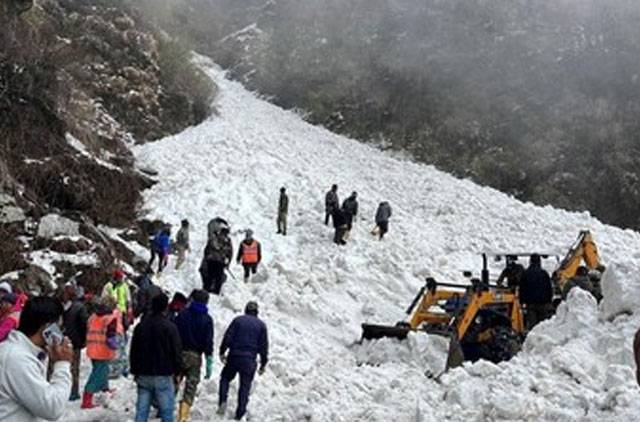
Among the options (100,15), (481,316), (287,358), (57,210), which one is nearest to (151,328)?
(287,358)

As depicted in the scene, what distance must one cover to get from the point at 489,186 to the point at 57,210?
18.4m

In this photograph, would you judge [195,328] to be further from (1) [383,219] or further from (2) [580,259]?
(1) [383,219]

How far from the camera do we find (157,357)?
7.22 m

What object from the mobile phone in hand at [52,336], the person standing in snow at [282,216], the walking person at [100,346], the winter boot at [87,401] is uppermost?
the mobile phone in hand at [52,336]

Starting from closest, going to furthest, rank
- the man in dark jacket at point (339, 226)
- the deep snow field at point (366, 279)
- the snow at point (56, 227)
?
the deep snow field at point (366, 279)
the snow at point (56, 227)
the man in dark jacket at point (339, 226)

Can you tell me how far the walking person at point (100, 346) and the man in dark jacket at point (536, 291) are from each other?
22.4 feet

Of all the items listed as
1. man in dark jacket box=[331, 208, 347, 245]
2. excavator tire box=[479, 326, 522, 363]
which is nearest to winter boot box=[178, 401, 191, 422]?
excavator tire box=[479, 326, 522, 363]

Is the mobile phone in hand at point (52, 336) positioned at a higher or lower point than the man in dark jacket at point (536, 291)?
higher

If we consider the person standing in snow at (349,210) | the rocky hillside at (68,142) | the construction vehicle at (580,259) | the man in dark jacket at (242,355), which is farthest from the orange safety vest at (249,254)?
the man in dark jacket at (242,355)

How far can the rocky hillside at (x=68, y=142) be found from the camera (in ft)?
46.6

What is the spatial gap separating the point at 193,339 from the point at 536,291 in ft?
21.3

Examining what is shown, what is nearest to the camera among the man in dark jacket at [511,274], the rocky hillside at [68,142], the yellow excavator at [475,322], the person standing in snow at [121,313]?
the person standing in snow at [121,313]

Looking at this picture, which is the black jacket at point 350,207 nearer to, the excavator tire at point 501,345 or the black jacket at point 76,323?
the excavator tire at point 501,345

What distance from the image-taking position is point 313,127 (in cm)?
3591
